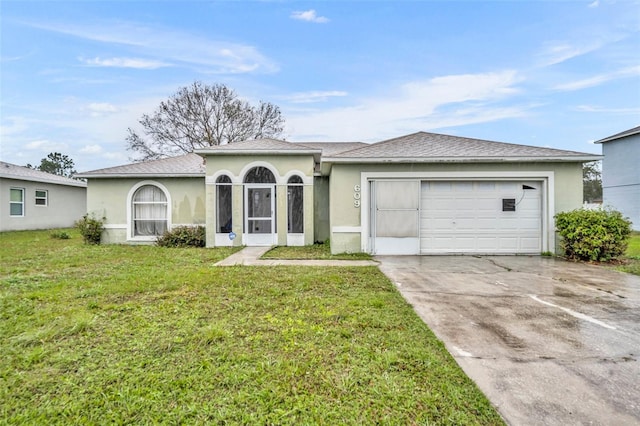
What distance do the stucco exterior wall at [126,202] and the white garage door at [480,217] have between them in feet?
28.0

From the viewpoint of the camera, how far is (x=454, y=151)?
9.42m

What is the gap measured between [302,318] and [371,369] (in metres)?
1.46

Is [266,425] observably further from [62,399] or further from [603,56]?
[603,56]

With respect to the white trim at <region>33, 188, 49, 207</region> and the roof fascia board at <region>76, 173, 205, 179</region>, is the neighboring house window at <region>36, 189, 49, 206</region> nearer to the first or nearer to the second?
the white trim at <region>33, 188, 49, 207</region>

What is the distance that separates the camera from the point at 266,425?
6.84ft

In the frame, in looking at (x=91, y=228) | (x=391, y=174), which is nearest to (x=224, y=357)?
(x=391, y=174)

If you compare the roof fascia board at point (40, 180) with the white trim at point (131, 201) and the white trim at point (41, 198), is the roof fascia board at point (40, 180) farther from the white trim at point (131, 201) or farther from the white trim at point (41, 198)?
the white trim at point (131, 201)

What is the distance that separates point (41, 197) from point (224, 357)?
22071mm

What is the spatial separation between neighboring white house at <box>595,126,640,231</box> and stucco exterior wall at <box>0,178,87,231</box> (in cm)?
3261

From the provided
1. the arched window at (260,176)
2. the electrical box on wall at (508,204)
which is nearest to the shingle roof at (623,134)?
the electrical box on wall at (508,204)

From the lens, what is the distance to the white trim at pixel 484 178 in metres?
9.15

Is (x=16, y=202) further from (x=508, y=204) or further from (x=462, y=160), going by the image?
(x=508, y=204)

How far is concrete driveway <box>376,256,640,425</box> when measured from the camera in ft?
7.59

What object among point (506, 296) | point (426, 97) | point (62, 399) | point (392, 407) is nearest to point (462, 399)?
point (392, 407)
